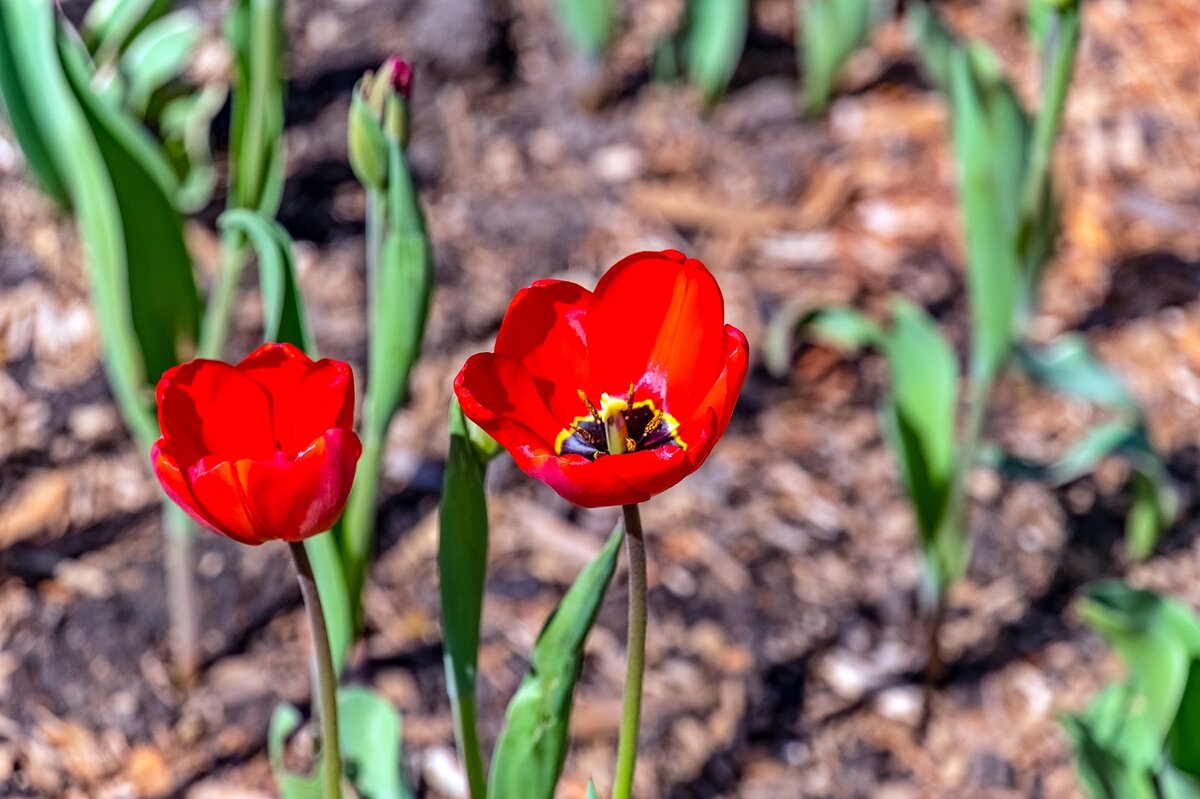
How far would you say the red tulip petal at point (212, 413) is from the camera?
951 mm

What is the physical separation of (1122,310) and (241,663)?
1587 millimetres

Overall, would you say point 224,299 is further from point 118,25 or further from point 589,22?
point 589,22

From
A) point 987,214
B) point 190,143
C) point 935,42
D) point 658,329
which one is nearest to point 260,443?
point 658,329

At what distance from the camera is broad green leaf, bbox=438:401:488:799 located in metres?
1.07

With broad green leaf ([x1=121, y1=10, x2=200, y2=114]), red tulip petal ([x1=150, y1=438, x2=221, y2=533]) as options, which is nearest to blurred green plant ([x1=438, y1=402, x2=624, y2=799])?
red tulip petal ([x1=150, y1=438, x2=221, y2=533])

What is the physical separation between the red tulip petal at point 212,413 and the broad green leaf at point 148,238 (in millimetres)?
574

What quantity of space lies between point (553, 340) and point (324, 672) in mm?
291

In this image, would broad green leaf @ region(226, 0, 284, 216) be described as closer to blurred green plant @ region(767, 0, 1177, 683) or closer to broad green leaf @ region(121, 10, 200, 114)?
broad green leaf @ region(121, 10, 200, 114)

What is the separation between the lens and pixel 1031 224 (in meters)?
1.83

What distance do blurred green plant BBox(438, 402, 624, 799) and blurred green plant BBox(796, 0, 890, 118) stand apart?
1756 mm

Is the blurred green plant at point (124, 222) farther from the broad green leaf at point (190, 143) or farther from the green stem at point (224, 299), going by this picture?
the broad green leaf at point (190, 143)

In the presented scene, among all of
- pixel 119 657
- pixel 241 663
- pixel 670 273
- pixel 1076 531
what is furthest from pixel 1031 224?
pixel 119 657

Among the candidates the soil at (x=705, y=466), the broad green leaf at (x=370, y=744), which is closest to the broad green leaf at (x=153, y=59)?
the soil at (x=705, y=466)

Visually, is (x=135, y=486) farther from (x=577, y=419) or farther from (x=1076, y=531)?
(x=1076, y=531)
